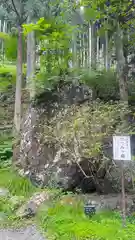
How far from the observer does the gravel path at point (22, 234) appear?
16.7ft

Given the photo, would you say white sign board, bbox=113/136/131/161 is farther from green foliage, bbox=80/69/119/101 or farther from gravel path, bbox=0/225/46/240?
green foliage, bbox=80/69/119/101

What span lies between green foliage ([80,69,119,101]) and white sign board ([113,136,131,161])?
354cm

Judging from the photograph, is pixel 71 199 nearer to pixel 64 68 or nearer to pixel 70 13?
pixel 64 68

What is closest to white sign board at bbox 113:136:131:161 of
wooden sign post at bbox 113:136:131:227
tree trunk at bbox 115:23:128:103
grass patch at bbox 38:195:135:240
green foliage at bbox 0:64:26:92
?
wooden sign post at bbox 113:136:131:227

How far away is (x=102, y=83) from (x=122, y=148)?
3.84 metres

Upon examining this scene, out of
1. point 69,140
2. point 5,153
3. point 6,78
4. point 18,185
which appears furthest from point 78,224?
point 6,78

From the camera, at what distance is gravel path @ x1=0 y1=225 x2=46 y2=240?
5084 millimetres

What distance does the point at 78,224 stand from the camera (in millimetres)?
5125

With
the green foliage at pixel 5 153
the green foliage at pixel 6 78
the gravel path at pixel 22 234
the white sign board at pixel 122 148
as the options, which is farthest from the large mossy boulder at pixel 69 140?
the green foliage at pixel 6 78

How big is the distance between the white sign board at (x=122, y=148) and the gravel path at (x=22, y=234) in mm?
2010

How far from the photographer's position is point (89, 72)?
330 inches

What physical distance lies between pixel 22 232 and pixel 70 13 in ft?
28.4

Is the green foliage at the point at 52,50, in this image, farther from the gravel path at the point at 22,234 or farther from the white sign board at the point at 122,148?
the gravel path at the point at 22,234

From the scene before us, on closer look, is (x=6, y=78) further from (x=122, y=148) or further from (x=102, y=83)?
(x=122, y=148)
